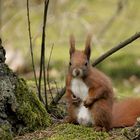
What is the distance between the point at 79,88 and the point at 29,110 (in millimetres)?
429

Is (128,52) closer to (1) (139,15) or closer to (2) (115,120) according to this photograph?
(1) (139,15)

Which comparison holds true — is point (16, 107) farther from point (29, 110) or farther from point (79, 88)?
point (79, 88)

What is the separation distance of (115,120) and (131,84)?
7.75 metres

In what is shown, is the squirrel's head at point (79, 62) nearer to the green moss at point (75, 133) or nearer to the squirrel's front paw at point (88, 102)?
the squirrel's front paw at point (88, 102)

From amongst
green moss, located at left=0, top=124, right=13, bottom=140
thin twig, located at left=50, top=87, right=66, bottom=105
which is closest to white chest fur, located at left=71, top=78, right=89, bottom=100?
green moss, located at left=0, top=124, right=13, bottom=140

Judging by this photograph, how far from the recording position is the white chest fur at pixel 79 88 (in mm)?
4980

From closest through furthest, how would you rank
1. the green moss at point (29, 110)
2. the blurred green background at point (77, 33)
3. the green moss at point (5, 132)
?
1. the green moss at point (5, 132)
2. the green moss at point (29, 110)
3. the blurred green background at point (77, 33)

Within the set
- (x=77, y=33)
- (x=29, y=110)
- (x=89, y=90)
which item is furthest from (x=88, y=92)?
(x=77, y=33)

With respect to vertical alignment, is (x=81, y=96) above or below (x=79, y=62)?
below

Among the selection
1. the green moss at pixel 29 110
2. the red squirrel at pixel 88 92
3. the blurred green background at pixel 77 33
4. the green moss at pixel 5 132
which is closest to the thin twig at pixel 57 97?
the green moss at pixel 29 110

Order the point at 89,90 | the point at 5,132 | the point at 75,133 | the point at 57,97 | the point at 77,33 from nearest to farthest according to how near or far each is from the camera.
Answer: the point at 5,132 → the point at 75,133 → the point at 89,90 → the point at 57,97 → the point at 77,33

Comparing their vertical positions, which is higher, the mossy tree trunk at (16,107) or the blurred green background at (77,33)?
the blurred green background at (77,33)

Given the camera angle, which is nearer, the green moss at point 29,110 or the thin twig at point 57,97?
the green moss at point 29,110

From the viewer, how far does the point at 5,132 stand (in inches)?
187
